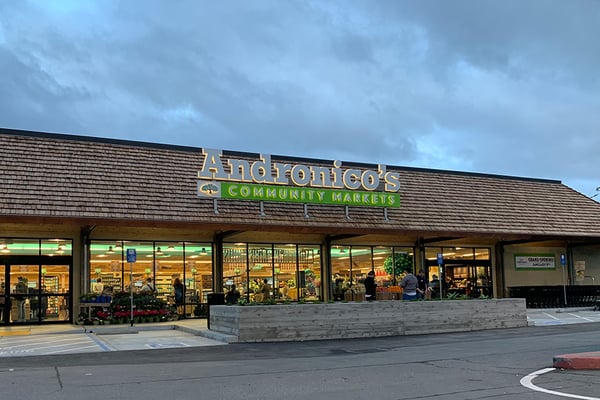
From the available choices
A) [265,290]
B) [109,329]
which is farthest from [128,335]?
[265,290]

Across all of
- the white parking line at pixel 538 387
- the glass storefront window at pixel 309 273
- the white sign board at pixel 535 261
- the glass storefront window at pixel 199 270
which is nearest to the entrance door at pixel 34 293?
the glass storefront window at pixel 199 270

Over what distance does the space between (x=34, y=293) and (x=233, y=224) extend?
7.01m

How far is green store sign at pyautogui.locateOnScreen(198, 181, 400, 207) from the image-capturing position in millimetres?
21656

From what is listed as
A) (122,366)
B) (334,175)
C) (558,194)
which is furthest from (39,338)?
(558,194)

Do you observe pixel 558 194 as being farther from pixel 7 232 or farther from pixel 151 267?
pixel 7 232

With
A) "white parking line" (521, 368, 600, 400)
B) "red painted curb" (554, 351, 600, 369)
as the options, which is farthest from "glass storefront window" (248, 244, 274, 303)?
"white parking line" (521, 368, 600, 400)

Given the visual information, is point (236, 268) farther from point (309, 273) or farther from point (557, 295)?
point (557, 295)

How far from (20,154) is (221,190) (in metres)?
6.52

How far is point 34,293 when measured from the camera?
21.1 meters

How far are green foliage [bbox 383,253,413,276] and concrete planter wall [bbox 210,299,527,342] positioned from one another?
7676 millimetres

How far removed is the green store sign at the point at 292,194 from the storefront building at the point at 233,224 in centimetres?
4

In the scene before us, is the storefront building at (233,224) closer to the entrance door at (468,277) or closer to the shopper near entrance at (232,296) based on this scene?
the entrance door at (468,277)

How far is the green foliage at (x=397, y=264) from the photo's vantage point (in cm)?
2731

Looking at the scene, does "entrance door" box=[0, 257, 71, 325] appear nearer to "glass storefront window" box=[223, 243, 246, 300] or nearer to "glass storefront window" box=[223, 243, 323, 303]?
"glass storefront window" box=[223, 243, 246, 300]
